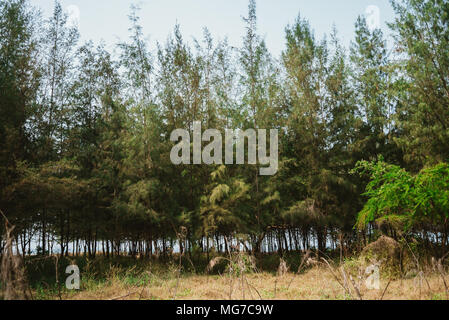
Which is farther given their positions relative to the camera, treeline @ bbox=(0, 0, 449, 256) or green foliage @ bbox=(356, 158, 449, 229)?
treeline @ bbox=(0, 0, 449, 256)

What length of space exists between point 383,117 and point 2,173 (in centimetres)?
1381

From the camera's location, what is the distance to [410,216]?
8.05 metres

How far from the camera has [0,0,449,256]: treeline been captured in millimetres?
10906

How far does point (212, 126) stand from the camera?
12992mm

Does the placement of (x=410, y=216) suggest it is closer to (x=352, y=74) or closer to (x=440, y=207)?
(x=440, y=207)

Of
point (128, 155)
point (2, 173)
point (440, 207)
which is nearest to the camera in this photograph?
point (440, 207)

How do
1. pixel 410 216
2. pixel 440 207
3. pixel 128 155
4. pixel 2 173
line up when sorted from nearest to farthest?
pixel 440 207 < pixel 410 216 < pixel 2 173 < pixel 128 155

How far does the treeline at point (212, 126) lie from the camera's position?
35.8 feet

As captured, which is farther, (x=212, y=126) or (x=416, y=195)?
(x=212, y=126)

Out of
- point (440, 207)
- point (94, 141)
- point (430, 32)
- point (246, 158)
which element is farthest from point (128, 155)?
point (430, 32)

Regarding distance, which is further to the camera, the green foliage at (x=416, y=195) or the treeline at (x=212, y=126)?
the treeline at (x=212, y=126)

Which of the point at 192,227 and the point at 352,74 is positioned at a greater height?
the point at 352,74

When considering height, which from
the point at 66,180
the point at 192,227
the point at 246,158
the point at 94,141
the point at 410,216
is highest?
the point at 94,141
